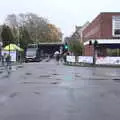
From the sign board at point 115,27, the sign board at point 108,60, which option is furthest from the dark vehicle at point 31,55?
the sign board at point 108,60

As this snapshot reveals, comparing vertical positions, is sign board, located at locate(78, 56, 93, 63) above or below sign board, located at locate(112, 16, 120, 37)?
below

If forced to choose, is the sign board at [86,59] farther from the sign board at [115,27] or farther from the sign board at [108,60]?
the sign board at [115,27]

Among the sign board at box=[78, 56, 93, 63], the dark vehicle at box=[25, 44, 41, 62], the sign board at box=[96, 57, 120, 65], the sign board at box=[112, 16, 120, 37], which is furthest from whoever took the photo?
the dark vehicle at box=[25, 44, 41, 62]

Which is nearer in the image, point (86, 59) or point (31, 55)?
point (86, 59)

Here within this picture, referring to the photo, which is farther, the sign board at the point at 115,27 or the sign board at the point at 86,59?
the sign board at the point at 115,27

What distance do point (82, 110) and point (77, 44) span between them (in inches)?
2826

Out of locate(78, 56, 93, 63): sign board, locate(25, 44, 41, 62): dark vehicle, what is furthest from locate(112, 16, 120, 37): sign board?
locate(78, 56, 93, 63): sign board

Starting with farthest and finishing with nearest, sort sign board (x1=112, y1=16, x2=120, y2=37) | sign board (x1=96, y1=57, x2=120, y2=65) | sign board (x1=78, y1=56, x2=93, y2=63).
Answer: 1. sign board (x1=112, y1=16, x2=120, y2=37)
2. sign board (x1=78, y1=56, x2=93, y2=63)
3. sign board (x1=96, y1=57, x2=120, y2=65)

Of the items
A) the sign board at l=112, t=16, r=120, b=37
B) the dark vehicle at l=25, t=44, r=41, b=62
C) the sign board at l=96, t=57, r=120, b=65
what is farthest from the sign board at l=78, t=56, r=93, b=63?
the dark vehicle at l=25, t=44, r=41, b=62

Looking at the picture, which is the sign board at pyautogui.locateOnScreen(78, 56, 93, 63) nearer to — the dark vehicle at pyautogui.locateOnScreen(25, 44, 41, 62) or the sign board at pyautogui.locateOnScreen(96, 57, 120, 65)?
the sign board at pyautogui.locateOnScreen(96, 57, 120, 65)

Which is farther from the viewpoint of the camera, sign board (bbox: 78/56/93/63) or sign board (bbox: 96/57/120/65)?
sign board (bbox: 78/56/93/63)

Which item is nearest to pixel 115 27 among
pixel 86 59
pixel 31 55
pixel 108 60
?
pixel 31 55

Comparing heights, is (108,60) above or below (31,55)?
below

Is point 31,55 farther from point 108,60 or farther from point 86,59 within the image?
point 108,60
